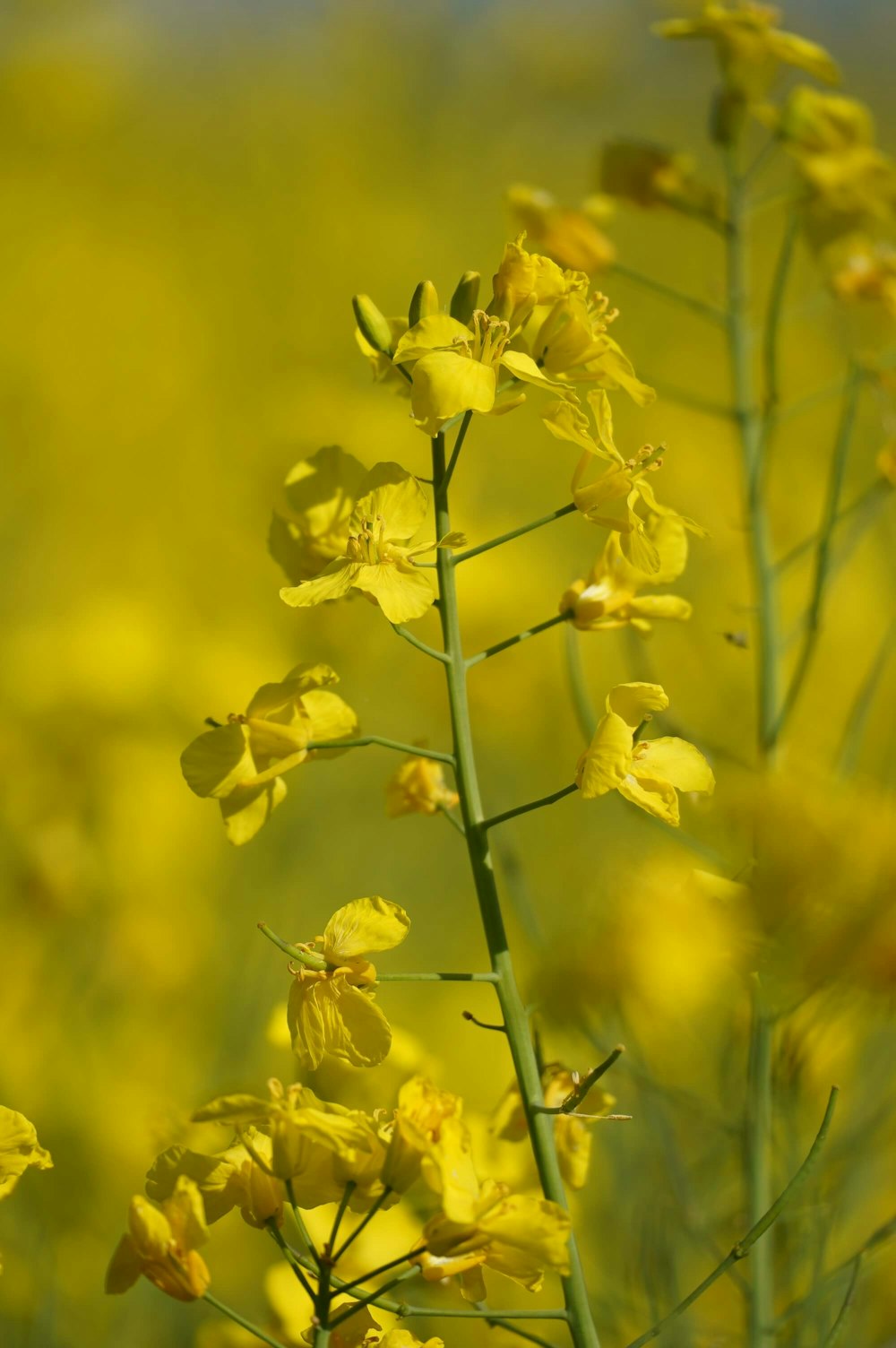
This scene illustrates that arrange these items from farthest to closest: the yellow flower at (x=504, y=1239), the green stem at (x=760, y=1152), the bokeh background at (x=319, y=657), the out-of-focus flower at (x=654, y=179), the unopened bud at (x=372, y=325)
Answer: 1. the out-of-focus flower at (x=654, y=179)
2. the bokeh background at (x=319, y=657)
3. the green stem at (x=760, y=1152)
4. the unopened bud at (x=372, y=325)
5. the yellow flower at (x=504, y=1239)

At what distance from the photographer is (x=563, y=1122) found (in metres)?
0.69

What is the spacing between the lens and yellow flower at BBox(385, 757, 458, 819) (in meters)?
0.69

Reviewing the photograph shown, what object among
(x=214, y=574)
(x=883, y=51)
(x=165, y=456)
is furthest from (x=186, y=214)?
(x=883, y=51)

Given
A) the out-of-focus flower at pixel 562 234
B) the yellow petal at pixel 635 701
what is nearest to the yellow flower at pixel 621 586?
the yellow petal at pixel 635 701

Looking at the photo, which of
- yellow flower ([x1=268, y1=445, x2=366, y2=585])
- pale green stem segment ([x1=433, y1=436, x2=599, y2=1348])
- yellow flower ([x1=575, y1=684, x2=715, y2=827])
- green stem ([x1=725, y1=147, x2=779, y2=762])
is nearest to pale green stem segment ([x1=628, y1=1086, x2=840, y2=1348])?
pale green stem segment ([x1=433, y1=436, x2=599, y2=1348])

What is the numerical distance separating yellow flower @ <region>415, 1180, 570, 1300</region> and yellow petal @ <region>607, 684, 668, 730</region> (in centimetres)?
21

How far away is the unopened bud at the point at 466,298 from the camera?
62 centimetres

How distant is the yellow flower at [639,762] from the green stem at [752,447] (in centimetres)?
44

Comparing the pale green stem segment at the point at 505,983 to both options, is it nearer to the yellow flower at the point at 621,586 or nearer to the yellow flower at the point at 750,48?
the yellow flower at the point at 621,586

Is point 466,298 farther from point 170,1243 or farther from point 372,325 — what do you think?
point 170,1243

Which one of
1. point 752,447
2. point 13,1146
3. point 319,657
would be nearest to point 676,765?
point 13,1146

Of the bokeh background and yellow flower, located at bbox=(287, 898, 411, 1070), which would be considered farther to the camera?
the bokeh background

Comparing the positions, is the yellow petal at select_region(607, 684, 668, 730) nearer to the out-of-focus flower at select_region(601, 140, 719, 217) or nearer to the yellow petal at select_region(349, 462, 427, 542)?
the yellow petal at select_region(349, 462, 427, 542)

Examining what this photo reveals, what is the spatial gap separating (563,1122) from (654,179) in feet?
2.66
